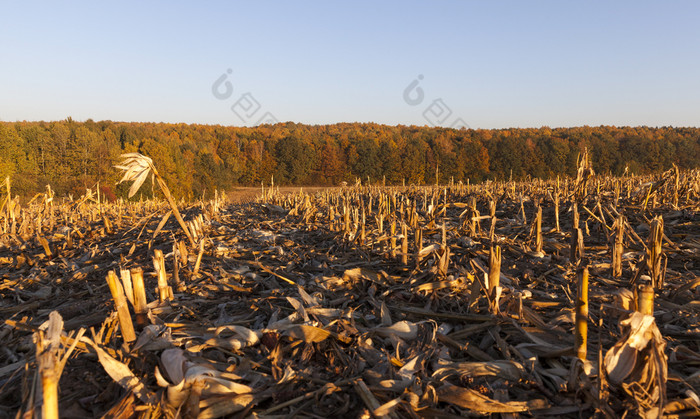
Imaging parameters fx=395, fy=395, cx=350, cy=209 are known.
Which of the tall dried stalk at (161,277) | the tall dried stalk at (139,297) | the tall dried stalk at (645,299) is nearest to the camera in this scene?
the tall dried stalk at (645,299)

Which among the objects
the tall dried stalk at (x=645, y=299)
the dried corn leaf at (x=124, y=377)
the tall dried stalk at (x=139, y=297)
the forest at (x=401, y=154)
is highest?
the forest at (x=401, y=154)

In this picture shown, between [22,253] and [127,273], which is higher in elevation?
[127,273]

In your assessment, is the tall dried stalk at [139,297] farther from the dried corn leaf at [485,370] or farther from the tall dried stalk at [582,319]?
the tall dried stalk at [582,319]

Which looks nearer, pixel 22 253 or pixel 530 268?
pixel 530 268

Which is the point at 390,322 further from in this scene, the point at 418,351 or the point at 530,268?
the point at 530,268

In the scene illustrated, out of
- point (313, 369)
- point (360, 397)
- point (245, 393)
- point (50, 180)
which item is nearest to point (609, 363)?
point (360, 397)

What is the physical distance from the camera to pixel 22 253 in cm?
556

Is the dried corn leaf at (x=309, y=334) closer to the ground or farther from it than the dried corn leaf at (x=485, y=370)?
farther from it

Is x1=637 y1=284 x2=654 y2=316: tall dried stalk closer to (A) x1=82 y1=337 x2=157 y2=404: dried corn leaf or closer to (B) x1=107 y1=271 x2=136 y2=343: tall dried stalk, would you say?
(A) x1=82 y1=337 x2=157 y2=404: dried corn leaf

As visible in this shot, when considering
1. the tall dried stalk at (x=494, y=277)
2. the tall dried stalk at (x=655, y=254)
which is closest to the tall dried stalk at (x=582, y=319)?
the tall dried stalk at (x=494, y=277)

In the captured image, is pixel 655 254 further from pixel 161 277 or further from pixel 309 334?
pixel 161 277

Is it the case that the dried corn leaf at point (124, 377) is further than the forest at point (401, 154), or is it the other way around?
the forest at point (401, 154)

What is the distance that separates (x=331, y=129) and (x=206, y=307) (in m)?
66.0

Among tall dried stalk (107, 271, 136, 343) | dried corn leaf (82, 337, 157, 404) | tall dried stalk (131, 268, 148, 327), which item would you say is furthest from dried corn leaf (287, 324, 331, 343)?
tall dried stalk (131, 268, 148, 327)
